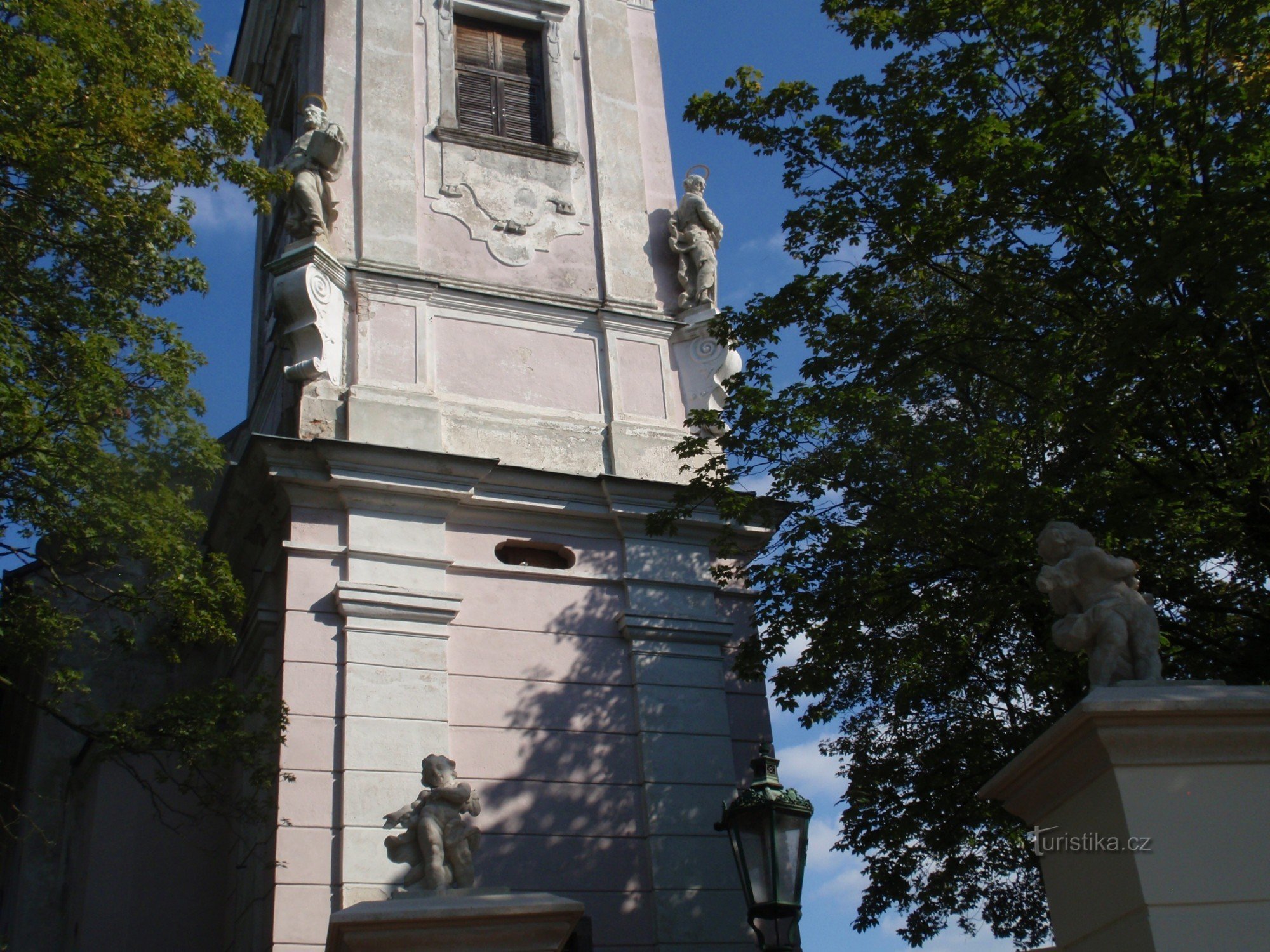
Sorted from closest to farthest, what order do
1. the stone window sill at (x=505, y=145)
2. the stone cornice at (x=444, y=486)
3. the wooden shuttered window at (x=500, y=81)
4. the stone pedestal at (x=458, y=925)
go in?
the stone pedestal at (x=458, y=925)
the stone cornice at (x=444, y=486)
the stone window sill at (x=505, y=145)
the wooden shuttered window at (x=500, y=81)

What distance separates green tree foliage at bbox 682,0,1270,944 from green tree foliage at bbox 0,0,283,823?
4380mm

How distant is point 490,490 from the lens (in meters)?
13.1

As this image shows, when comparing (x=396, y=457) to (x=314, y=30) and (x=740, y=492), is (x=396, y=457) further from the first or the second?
(x=314, y=30)

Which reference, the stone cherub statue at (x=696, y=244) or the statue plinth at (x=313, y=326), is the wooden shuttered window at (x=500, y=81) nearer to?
the stone cherub statue at (x=696, y=244)

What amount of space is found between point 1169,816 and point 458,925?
340 centimetres

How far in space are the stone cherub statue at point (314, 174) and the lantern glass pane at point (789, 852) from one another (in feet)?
28.7

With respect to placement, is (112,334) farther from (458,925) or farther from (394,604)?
(458,925)

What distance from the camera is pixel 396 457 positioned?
41.4ft

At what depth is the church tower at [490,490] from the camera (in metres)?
11.5

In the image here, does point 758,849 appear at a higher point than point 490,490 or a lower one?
lower

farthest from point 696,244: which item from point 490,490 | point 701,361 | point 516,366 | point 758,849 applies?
point 758,849

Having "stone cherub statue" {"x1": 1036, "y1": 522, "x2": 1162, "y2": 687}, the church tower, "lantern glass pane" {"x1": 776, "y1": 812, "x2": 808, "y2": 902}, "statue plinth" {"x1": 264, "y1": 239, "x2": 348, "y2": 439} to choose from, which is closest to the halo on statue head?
the church tower

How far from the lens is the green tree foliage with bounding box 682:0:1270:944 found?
9.20m

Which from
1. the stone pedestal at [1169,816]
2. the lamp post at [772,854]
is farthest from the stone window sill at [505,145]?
the stone pedestal at [1169,816]
